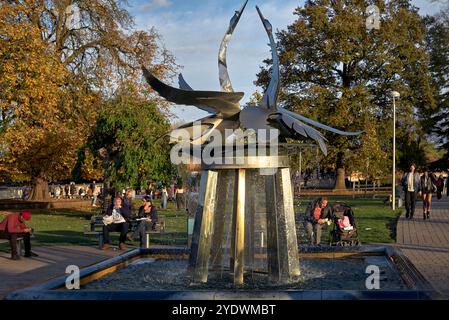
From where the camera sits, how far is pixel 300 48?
159ft

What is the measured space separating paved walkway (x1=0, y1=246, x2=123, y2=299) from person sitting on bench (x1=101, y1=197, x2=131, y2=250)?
1.33 feet

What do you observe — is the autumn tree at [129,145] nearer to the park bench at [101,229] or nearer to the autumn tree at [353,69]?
the park bench at [101,229]

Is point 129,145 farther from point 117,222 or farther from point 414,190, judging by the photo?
point 414,190

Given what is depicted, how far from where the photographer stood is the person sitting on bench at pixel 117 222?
16156 mm

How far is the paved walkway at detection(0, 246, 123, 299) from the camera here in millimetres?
11023

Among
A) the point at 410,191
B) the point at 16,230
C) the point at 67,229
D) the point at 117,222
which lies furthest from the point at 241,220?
the point at 410,191

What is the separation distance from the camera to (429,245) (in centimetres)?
1599

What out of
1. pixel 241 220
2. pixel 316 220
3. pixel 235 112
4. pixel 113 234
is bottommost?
pixel 113 234

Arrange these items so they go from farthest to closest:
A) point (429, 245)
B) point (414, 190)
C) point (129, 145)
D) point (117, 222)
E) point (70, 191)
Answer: point (70, 191) → point (129, 145) → point (414, 190) → point (117, 222) → point (429, 245)

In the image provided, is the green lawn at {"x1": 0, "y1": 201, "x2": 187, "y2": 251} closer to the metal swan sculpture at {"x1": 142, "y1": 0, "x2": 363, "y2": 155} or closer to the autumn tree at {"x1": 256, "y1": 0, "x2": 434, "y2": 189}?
the metal swan sculpture at {"x1": 142, "y1": 0, "x2": 363, "y2": 155}

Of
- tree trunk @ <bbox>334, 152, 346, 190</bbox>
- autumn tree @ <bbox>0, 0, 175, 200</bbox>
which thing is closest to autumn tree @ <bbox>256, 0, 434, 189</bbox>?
tree trunk @ <bbox>334, 152, 346, 190</bbox>

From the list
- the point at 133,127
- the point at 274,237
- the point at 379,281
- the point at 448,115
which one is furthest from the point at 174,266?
the point at 448,115

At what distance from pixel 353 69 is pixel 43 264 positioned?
3868 cm
